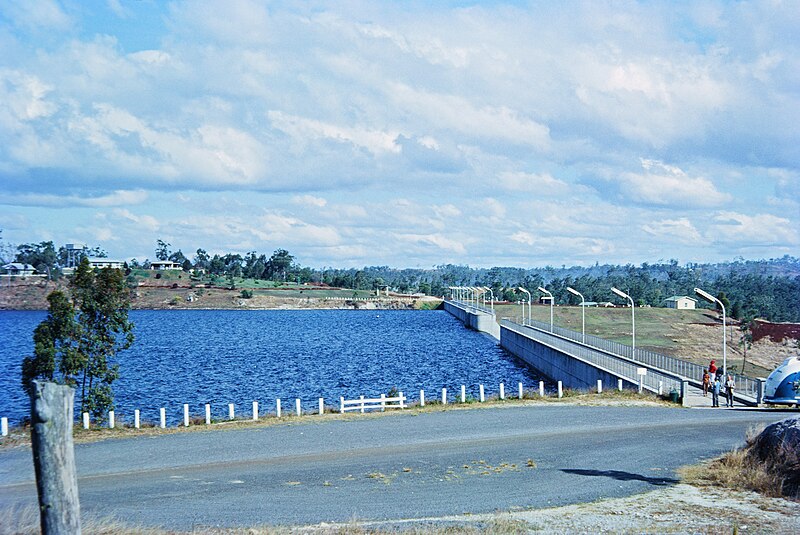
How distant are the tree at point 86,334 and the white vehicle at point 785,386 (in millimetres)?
29588

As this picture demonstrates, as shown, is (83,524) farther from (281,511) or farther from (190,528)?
(281,511)

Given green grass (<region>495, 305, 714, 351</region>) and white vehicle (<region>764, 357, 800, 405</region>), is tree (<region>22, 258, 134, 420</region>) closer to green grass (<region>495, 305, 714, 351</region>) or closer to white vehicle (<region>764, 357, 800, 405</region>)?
white vehicle (<region>764, 357, 800, 405</region>)

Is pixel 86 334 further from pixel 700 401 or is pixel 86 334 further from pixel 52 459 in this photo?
pixel 700 401

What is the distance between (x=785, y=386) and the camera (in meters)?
35.3

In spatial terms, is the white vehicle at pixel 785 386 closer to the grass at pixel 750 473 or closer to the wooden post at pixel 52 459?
the grass at pixel 750 473

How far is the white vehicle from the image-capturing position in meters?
35.0

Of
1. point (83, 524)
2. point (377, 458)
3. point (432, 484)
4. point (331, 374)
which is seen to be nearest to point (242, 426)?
point (377, 458)

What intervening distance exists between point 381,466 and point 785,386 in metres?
22.2

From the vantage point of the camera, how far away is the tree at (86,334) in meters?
35.1

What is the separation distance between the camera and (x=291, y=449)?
25141 mm

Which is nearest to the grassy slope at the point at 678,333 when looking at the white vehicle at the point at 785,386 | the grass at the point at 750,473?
the white vehicle at the point at 785,386

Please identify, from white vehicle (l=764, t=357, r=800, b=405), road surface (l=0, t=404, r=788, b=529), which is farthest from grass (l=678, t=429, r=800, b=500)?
white vehicle (l=764, t=357, r=800, b=405)

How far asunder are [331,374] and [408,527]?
52.6 m

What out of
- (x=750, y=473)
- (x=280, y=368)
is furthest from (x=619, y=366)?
(x=750, y=473)
